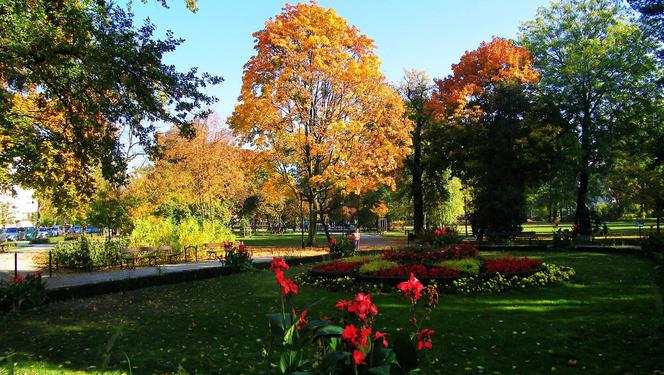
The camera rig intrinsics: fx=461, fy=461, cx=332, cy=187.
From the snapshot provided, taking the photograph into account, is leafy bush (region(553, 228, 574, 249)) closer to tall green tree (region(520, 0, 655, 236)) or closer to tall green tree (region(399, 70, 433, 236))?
tall green tree (region(520, 0, 655, 236))

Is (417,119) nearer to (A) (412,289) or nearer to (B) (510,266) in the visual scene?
(B) (510,266)

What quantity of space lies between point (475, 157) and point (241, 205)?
35.6m

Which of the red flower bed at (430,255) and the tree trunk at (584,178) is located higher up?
the tree trunk at (584,178)

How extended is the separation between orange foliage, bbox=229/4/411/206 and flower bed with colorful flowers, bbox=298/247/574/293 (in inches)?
367

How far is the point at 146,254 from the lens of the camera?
2006cm

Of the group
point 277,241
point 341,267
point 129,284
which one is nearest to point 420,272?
point 341,267

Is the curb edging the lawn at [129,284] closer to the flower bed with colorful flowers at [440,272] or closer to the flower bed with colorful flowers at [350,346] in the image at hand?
the flower bed with colorful flowers at [440,272]

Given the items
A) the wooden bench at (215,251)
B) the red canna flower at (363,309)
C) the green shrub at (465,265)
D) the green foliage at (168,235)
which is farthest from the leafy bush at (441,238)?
the red canna flower at (363,309)

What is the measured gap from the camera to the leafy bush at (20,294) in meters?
9.60

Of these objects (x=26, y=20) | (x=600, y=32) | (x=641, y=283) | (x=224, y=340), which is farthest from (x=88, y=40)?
(x=600, y=32)

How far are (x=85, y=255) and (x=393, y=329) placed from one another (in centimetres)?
1512

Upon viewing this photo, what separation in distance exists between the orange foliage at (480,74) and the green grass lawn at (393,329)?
18.1 m

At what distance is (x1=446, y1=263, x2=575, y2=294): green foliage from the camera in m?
10.7

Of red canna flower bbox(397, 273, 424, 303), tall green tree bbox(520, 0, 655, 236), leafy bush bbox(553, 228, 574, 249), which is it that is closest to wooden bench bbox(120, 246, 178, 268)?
red canna flower bbox(397, 273, 424, 303)
